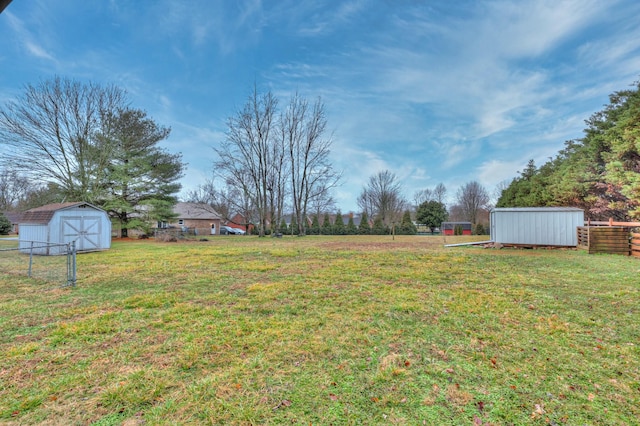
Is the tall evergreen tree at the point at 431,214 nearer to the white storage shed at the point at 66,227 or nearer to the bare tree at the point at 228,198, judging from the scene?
the bare tree at the point at 228,198

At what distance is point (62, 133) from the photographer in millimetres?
18750

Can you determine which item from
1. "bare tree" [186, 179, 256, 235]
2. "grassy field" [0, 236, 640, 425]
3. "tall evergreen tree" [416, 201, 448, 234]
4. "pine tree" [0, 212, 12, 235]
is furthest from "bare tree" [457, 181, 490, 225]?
"pine tree" [0, 212, 12, 235]

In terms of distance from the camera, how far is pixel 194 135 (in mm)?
20156

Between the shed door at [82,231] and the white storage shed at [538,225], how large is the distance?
824 inches

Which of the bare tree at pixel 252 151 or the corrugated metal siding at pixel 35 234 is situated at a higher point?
the bare tree at pixel 252 151

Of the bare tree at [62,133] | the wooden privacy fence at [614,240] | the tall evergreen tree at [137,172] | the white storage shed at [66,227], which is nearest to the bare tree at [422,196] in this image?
the wooden privacy fence at [614,240]

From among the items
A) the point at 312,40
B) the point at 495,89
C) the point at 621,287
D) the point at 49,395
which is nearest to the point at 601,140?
the point at 495,89

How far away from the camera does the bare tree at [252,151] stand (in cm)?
2640

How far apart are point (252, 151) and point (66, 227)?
16.6m

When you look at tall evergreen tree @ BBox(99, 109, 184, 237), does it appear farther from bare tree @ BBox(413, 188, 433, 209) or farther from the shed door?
bare tree @ BBox(413, 188, 433, 209)

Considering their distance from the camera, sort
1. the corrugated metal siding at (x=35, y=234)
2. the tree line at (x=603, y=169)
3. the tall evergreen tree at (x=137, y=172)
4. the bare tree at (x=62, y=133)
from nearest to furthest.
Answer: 1. the corrugated metal siding at (x=35, y=234)
2. the tree line at (x=603, y=169)
3. the bare tree at (x=62, y=133)
4. the tall evergreen tree at (x=137, y=172)

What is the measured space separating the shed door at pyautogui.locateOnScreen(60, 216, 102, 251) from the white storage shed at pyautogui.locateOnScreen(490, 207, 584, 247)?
68.7 feet

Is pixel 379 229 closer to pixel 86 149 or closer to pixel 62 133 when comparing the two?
pixel 86 149

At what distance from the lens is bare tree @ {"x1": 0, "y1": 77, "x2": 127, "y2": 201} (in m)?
17.3
